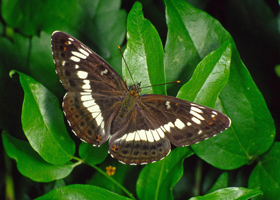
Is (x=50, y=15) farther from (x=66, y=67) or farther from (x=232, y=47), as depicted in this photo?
(x=232, y=47)

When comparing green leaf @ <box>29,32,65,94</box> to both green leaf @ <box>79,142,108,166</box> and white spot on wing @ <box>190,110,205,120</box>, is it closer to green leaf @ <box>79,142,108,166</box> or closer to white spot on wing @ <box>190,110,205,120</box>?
green leaf @ <box>79,142,108,166</box>

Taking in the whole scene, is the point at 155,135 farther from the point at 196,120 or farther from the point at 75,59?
the point at 75,59

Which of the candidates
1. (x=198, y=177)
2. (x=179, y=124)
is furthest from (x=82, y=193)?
(x=198, y=177)

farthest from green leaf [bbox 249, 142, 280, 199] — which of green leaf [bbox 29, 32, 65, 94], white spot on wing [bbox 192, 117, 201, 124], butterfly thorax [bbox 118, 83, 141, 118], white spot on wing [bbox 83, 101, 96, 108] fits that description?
green leaf [bbox 29, 32, 65, 94]

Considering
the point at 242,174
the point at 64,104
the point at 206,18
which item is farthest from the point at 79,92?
the point at 242,174

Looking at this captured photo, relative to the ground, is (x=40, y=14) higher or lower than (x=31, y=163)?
higher

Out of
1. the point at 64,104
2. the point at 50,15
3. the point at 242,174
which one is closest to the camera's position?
the point at 64,104
